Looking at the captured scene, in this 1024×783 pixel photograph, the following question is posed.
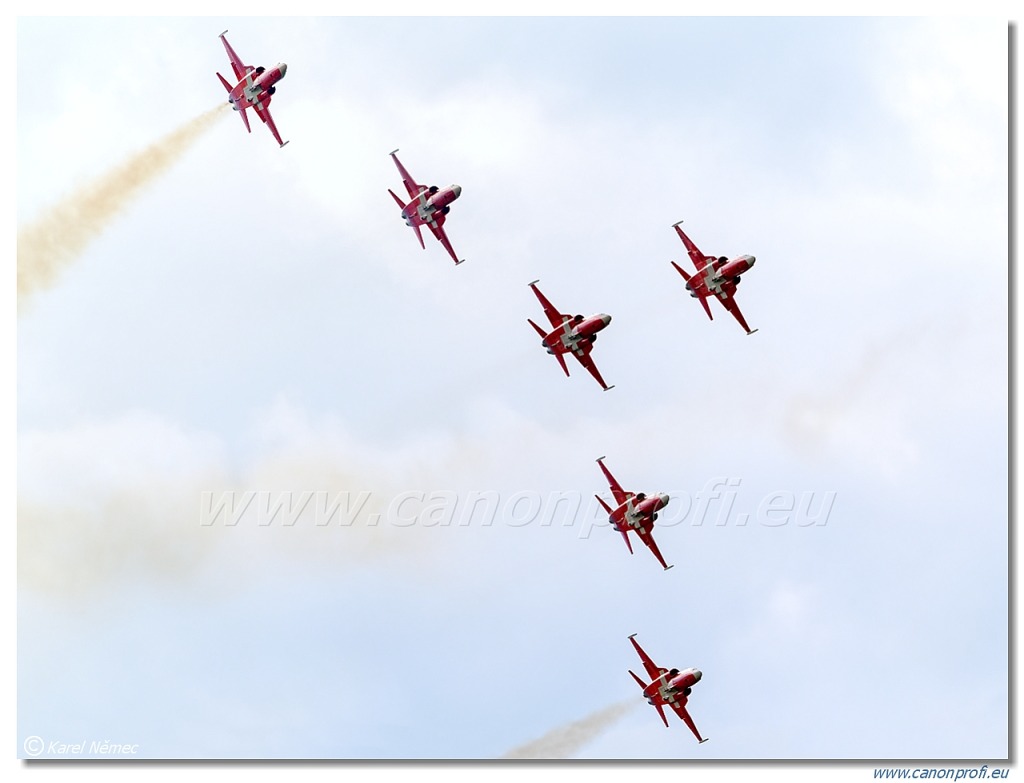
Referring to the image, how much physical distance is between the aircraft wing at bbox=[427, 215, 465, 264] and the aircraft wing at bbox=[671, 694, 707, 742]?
29.2 metres

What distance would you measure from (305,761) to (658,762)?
1855 cm

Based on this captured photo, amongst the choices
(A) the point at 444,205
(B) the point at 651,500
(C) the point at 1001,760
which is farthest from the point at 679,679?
(A) the point at 444,205

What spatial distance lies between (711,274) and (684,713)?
2606 centimetres

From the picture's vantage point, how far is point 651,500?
345 feet

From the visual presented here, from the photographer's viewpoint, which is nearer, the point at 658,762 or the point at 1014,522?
the point at 658,762

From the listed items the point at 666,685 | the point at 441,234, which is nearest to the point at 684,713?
the point at 666,685

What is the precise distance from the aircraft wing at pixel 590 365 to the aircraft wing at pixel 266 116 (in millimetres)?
21672

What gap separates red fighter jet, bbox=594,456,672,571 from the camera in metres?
105

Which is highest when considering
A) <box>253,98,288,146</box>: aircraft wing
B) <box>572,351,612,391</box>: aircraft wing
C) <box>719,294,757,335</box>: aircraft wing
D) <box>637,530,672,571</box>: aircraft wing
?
<box>253,98,288,146</box>: aircraft wing

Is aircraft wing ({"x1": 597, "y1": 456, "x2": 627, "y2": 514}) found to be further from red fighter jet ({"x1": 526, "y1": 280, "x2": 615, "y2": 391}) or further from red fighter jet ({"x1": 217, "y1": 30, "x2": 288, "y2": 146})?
red fighter jet ({"x1": 217, "y1": 30, "x2": 288, "y2": 146})

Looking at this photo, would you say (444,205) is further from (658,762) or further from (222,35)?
(658,762)

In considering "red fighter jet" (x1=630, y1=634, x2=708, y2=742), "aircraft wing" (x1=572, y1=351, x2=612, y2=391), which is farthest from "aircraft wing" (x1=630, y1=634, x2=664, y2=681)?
"aircraft wing" (x1=572, y1=351, x2=612, y2=391)

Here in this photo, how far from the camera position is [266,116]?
10550 centimetres

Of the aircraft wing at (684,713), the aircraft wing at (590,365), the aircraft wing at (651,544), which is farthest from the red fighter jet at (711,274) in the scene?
the aircraft wing at (684,713)
